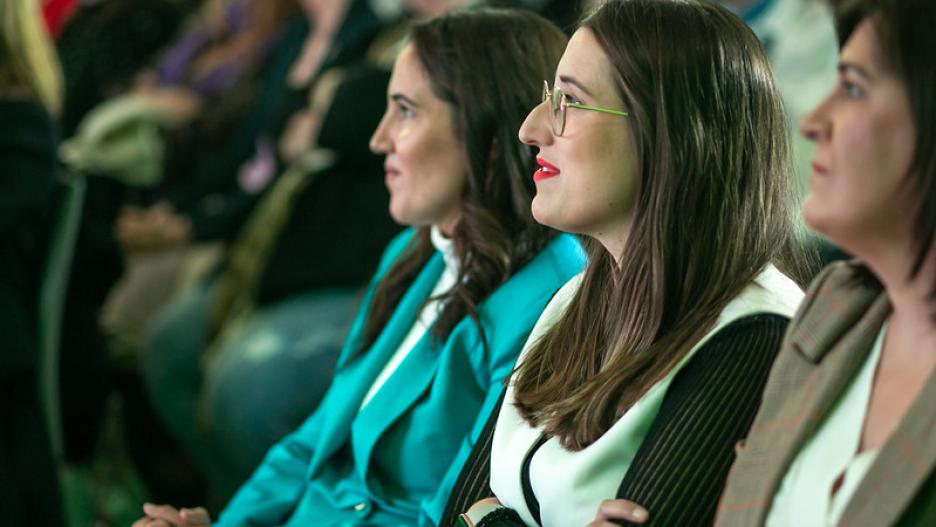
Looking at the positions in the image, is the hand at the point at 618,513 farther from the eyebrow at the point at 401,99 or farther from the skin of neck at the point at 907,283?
the eyebrow at the point at 401,99

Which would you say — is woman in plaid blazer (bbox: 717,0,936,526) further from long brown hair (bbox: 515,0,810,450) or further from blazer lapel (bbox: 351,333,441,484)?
blazer lapel (bbox: 351,333,441,484)

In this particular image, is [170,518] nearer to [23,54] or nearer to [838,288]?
[838,288]

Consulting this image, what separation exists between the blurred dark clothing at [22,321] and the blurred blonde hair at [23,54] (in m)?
0.08

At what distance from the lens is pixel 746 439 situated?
1275 millimetres

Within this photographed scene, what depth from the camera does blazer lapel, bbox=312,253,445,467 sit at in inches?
79.0

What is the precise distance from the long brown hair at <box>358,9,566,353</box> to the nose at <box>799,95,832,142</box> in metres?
0.80

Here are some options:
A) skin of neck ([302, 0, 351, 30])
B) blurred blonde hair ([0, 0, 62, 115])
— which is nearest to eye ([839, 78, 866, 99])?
blurred blonde hair ([0, 0, 62, 115])

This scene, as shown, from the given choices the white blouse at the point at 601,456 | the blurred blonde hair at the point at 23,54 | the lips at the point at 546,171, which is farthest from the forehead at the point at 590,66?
the blurred blonde hair at the point at 23,54

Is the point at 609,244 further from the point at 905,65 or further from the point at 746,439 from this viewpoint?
the point at 905,65

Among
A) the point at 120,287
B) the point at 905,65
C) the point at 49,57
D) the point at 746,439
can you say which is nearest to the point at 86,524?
the point at 120,287

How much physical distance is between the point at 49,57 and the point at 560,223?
186cm

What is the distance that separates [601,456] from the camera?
4.64ft

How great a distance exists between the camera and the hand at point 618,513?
1.34 m

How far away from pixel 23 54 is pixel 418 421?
1546mm
